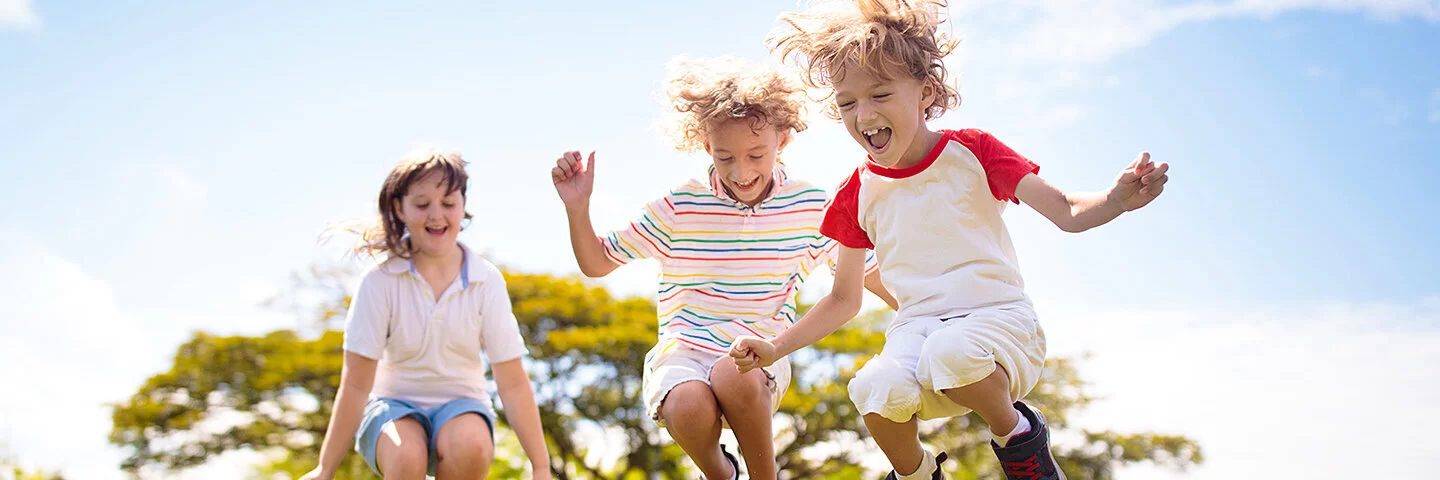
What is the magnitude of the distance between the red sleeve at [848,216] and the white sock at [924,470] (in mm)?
591

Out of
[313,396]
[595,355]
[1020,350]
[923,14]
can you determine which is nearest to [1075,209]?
[1020,350]

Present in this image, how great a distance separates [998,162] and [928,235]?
250 mm

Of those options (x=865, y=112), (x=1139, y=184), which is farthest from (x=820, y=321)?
(x=1139, y=184)

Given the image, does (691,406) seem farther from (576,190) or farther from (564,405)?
(564,405)

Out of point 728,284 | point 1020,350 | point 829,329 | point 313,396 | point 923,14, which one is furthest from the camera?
point 313,396

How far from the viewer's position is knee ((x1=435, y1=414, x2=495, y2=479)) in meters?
3.56

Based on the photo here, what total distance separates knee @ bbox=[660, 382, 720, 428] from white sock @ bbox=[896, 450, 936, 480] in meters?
0.59

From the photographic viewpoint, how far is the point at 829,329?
3.02 m

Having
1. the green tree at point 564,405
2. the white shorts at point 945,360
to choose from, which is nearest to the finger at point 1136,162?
the white shorts at point 945,360

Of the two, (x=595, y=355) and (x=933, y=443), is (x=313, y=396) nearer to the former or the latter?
(x=595, y=355)

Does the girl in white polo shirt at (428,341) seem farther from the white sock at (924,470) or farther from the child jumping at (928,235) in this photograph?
the white sock at (924,470)

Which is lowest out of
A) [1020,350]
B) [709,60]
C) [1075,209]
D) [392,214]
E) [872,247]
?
[1020,350]

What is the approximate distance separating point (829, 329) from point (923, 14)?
0.89m

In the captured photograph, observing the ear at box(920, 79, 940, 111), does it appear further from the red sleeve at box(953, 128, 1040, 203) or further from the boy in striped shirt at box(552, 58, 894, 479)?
the boy in striped shirt at box(552, 58, 894, 479)
